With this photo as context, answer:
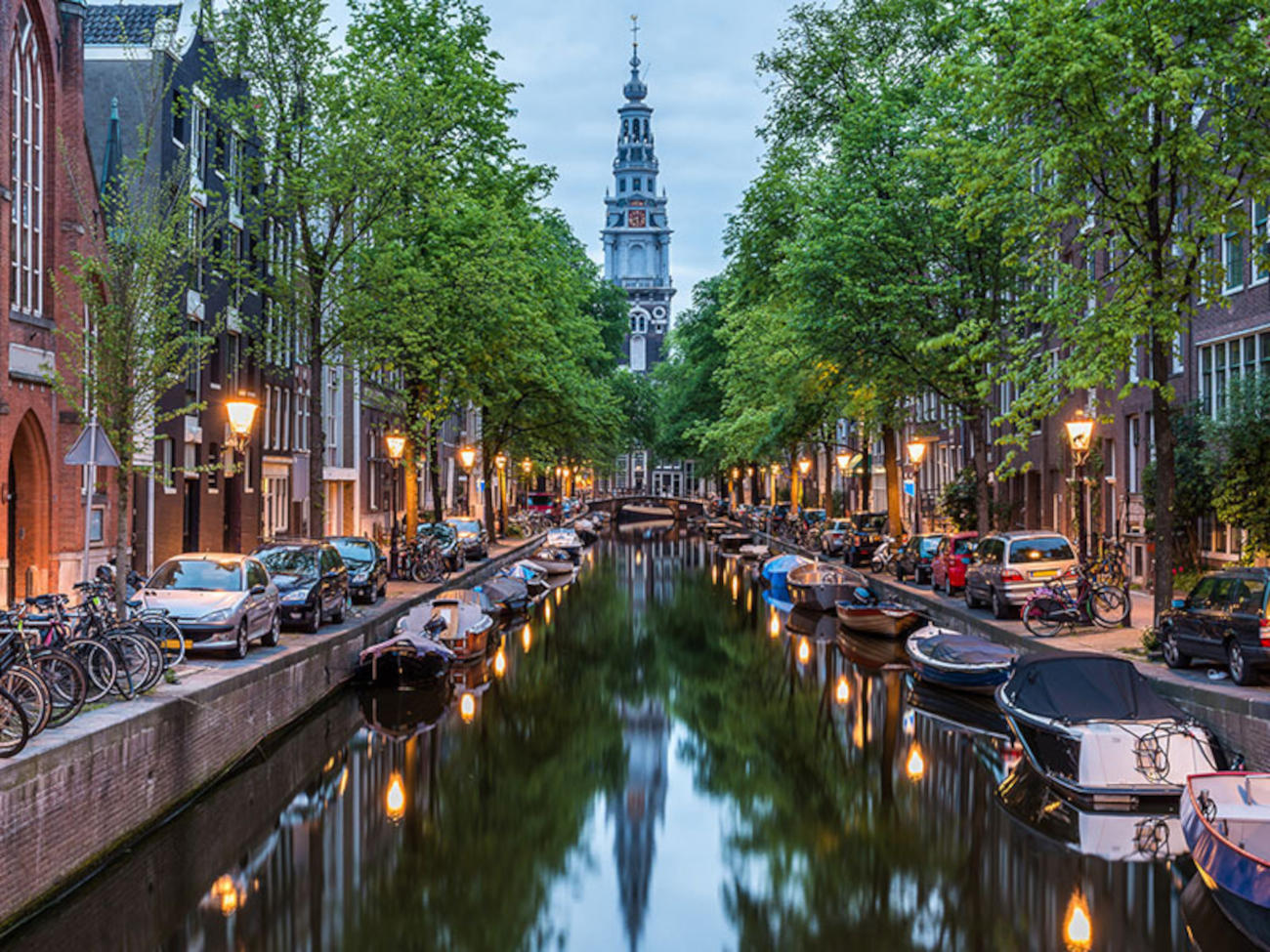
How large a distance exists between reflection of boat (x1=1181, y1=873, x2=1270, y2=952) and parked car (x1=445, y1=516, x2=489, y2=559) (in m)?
40.4

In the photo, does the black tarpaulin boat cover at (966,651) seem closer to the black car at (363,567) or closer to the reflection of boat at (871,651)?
the reflection of boat at (871,651)

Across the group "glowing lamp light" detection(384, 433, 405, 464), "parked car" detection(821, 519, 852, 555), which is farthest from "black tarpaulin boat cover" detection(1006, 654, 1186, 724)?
"parked car" detection(821, 519, 852, 555)

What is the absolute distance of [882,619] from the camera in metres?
34.5

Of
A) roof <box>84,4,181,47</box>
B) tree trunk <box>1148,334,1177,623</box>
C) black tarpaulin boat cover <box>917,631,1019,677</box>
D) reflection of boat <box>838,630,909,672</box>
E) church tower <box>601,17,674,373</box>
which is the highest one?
church tower <box>601,17,674,373</box>

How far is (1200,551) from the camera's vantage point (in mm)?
33531

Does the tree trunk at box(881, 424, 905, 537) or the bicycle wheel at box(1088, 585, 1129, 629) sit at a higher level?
the tree trunk at box(881, 424, 905, 537)

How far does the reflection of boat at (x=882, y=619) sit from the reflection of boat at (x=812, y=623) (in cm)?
138

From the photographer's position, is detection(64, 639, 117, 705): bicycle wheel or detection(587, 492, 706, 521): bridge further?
detection(587, 492, 706, 521): bridge

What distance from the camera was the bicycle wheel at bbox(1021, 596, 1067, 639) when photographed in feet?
87.4

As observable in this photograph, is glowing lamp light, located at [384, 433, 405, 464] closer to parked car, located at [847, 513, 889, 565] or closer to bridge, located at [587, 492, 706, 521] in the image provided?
parked car, located at [847, 513, 889, 565]

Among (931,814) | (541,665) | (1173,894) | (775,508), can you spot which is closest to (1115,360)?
(931,814)

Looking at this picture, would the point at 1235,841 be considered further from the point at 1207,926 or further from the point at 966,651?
the point at 966,651

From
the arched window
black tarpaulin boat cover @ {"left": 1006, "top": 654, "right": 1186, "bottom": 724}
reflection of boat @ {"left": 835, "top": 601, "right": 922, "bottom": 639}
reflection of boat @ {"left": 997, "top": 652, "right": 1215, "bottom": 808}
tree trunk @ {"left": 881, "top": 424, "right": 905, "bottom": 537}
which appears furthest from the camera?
tree trunk @ {"left": 881, "top": 424, "right": 905, "bottom": 537}

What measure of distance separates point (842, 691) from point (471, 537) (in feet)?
97.5
